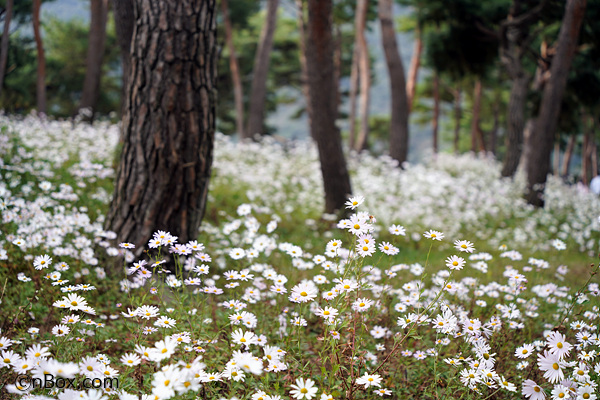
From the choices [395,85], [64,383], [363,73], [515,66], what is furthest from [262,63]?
[64,383]

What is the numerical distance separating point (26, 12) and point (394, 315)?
15.3 metres

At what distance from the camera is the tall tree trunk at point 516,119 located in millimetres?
11453

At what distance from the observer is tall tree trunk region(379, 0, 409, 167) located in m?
10.1

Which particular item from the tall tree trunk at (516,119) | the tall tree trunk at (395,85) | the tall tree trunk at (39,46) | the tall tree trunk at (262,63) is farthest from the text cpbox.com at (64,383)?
the tall tree trunk at (516,119)

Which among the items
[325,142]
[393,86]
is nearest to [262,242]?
[325,142]

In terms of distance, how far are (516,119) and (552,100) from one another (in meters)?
2.82

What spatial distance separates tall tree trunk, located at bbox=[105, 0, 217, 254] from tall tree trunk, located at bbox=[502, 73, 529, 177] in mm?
10163

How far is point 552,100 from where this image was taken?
885cm

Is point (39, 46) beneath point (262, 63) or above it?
beneath

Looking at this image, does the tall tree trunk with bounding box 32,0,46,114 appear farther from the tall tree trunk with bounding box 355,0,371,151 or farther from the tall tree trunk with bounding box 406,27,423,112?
the tall tree trunk with bounding box 406,27,423,112

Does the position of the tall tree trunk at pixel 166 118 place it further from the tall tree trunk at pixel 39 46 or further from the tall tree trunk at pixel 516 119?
the tall tree trunk at pixel 516 119

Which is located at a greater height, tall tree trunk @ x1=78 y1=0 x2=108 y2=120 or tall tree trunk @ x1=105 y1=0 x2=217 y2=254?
tall tree trunk @ x1=78 y1=0 x2=108 y2=120

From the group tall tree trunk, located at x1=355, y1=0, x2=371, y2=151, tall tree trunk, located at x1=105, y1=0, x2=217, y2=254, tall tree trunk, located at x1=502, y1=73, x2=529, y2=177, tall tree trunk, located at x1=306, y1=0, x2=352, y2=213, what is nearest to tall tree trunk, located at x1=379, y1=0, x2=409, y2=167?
tall tree trunk, located at x1=502, y1=73, x2=529, y2=177

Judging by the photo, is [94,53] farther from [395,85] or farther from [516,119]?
[516,119]
